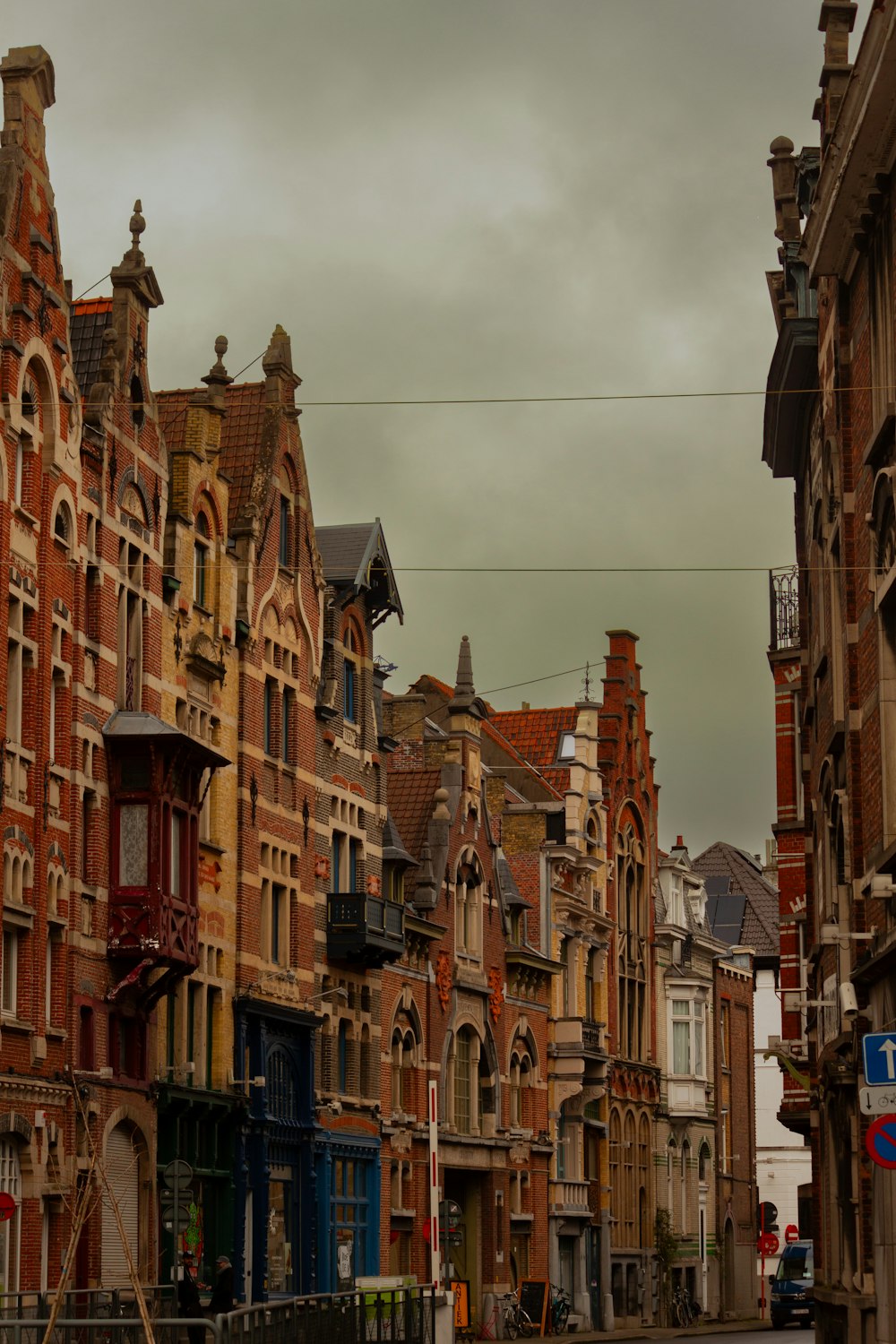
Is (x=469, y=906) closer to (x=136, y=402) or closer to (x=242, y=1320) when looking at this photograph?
(x=136, y=402)

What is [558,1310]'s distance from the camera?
62.4m

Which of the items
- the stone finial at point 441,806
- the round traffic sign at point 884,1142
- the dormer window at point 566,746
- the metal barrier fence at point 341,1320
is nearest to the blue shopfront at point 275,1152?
the metal barrier fence at point 341,1320

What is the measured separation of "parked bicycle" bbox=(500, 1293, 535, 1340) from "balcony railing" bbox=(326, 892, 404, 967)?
41.6ft

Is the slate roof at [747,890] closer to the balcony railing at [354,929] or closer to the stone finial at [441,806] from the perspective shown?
the stone finial at [441,806]

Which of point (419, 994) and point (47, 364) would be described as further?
point (419, 994)

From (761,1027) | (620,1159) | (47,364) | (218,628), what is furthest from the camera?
(761,1027)

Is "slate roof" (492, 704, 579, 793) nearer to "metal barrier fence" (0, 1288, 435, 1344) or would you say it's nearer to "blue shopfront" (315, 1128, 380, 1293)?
"blue shopfront" (315, 1128, 380, 1293)

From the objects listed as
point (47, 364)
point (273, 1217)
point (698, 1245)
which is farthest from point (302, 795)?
point (698, 1245)

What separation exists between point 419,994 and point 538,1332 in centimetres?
1007

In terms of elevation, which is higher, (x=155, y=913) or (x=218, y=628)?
(x=218, y=628)

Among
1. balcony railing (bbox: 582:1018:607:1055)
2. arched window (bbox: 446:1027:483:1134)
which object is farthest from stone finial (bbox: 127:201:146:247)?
balcony railing (bbox: 582:1018:607:1055)

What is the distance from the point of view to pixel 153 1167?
133 feet

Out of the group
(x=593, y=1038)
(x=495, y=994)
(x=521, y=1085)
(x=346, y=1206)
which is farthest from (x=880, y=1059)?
(x=593, y=1038)

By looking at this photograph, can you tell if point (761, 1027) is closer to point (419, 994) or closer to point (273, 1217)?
point (419, 994)
